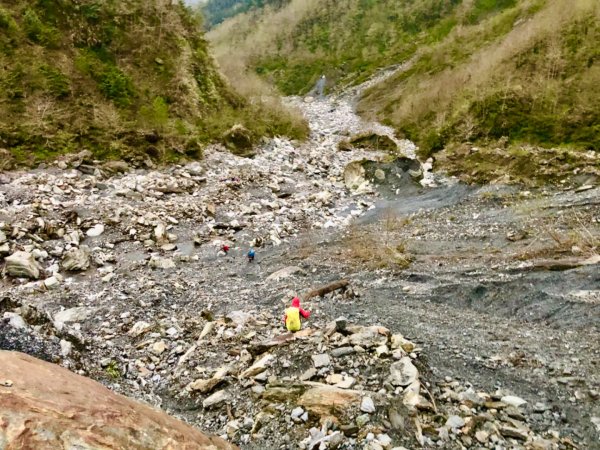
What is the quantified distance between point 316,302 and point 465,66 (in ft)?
94.9

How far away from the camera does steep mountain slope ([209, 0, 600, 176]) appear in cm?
1952

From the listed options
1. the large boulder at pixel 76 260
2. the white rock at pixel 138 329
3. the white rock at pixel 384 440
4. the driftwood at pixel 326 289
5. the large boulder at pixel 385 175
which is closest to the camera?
the white rock at pixel 384 440

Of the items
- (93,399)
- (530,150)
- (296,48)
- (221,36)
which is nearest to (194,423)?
(93,399)

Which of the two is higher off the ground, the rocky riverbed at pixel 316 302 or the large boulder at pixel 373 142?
the rocky riverbed at pixel 316 302

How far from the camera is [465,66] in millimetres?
31156

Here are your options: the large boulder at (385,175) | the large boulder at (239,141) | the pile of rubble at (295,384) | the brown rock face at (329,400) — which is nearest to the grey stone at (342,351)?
the pile of rubble at (295,384)

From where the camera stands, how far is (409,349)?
18.7 feet

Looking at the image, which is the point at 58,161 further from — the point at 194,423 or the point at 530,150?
the point at 530,150

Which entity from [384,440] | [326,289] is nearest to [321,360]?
[384,440]

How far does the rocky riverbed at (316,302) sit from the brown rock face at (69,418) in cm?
145

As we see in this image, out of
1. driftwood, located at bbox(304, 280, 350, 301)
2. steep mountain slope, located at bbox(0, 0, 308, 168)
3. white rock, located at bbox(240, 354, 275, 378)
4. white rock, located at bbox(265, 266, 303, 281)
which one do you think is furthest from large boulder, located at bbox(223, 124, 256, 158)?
white rock, located at bbox(240, 354, 275, 378)

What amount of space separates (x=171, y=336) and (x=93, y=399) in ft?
13.0

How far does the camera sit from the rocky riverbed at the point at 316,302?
467 cm

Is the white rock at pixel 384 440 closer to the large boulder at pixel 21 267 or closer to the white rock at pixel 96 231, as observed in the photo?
the large boulder at pixel 21 267
